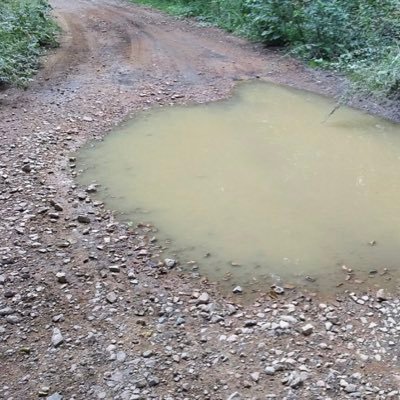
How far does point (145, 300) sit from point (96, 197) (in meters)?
1.66

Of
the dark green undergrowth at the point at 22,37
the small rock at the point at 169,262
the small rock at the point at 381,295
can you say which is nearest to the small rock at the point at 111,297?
the small rock at the point at 169,262

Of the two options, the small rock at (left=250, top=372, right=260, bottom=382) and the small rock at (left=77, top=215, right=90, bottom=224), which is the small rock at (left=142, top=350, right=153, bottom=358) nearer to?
the small rock at (left=250, top=372, right=260, bottom=382)

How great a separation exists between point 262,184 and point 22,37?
19.3ft

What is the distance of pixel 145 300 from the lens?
12.5 feet

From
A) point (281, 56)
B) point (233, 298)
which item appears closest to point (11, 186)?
point (233, 298)

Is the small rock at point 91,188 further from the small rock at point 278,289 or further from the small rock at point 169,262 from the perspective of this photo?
the small rock at point 278,289

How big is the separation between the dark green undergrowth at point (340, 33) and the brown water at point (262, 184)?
756 millimetres

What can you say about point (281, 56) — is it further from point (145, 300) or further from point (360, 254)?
point (145, 300)

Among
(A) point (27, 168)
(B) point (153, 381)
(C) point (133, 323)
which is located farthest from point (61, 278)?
(A) point (27, 168)

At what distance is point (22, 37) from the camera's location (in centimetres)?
912

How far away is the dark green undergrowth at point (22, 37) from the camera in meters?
8.02

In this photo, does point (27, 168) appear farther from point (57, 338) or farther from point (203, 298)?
point (203, 298)

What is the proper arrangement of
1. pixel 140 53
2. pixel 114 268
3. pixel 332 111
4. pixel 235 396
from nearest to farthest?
1. pixel 235 396
2. pixel 114 268
3. pixel 332 111
4. pixel 140 53

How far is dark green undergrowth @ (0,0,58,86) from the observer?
8.02m
